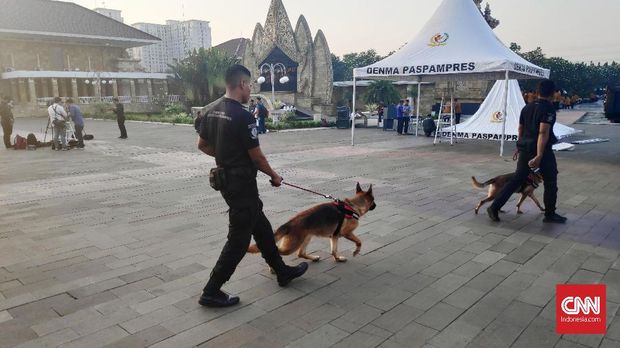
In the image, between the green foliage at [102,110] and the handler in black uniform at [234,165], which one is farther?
the green foliage at [102,110]

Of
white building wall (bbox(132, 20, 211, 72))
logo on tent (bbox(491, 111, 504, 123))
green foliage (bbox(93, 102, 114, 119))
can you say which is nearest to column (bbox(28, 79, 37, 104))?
green foliage (bbox(93, 102, 114, 119))

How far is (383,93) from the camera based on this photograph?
32656 millimetres

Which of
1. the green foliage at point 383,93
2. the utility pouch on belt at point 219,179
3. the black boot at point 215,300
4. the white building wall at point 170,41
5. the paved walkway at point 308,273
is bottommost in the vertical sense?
the paved walkway at point 308,273

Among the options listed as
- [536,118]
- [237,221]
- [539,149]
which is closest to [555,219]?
[539,149]

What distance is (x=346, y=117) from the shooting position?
911 inches

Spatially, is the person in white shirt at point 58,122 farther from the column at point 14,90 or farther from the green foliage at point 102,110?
the column at point 14,90

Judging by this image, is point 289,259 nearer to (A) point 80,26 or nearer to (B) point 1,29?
(B) point 1,29

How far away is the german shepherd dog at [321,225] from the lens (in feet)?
13.3

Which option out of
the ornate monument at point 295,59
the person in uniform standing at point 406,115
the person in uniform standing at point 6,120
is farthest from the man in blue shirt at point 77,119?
the ornate monument at point 295,59

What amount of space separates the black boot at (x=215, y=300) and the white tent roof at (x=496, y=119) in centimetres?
1350

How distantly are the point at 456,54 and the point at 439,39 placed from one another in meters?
1.03

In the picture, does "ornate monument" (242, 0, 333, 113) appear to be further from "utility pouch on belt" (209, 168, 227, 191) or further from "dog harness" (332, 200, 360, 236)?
"utility pouch on belt" (209, 168, 227, 191)
